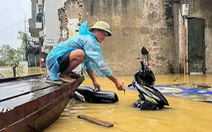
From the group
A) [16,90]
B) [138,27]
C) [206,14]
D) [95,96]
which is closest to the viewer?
[16,90]

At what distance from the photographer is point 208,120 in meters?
2.87

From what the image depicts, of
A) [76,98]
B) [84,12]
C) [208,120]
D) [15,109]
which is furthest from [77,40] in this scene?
[84,12]

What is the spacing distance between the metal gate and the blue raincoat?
7.93 m

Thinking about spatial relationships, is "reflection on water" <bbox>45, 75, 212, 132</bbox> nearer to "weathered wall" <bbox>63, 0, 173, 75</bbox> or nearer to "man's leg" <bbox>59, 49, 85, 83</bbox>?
"man's leg" <bbox>59, 49, 85, 83</bbox>

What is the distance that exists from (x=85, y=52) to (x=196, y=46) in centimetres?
839

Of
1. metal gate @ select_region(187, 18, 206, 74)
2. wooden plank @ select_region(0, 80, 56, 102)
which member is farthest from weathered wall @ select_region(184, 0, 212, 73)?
wooden plank @ select_region(0, 80, 56, 102)

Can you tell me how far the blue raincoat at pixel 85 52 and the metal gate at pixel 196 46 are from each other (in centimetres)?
793

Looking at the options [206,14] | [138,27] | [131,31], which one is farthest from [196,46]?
[131,31]

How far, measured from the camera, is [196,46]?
1060cm

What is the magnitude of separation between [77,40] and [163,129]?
1.51m

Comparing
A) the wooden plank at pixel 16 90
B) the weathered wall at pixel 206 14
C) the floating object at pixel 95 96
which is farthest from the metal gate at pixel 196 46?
the wooden plank at pixel 16 90

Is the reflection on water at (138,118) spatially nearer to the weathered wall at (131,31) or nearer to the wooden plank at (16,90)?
the wooden plank at (16,90)

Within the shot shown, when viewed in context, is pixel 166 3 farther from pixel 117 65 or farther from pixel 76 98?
pixel 76 98

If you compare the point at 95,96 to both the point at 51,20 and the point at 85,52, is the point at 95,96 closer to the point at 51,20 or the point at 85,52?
the point at 85,52
